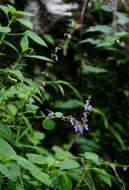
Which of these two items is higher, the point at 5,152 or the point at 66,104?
the point at 5,152

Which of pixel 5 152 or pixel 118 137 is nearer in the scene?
pixel 5 152

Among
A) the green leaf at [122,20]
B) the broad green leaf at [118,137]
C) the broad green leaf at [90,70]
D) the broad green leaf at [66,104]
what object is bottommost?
the broad green leaf at [118,137]

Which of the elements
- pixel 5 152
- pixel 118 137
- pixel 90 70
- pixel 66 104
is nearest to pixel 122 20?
pixel 90 70

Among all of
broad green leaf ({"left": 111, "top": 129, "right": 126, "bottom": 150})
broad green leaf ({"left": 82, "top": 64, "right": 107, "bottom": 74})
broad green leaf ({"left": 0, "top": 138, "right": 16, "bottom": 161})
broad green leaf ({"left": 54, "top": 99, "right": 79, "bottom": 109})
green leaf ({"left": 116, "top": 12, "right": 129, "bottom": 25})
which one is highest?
green leaf ({"left": 116, "top": 12, "right": 129, "bottom": 25})

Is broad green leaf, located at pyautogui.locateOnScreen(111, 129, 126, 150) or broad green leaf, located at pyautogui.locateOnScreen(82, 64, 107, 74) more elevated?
broad green leaf, located at pyautogui.locateOnScreen(82, 64, 107, 74)

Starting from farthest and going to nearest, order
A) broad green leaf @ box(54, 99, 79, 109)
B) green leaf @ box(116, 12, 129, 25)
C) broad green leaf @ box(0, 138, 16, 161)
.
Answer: broad green leaf @ box(54, 99, 79, 109), green leaf @ box(116, 12, 129, 25), broad green leaf @ box(0, 138, 16, 161)

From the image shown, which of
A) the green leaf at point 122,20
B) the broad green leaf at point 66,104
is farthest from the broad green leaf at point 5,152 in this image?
the green leaf at point 122,20

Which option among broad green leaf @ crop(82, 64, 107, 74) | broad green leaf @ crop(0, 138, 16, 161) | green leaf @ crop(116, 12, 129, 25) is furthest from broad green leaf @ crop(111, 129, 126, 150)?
broad green leaf @ crop(0, 138, 16, 161)

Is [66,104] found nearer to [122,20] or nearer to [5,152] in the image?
[122,20]

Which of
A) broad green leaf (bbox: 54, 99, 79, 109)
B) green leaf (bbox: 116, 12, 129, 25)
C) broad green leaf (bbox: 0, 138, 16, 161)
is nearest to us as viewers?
broad green leaf (bbox: 0, 138, 16, 161)

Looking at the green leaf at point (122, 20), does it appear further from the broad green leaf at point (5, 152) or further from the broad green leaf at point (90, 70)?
the broad green leaf at point (5, 152)

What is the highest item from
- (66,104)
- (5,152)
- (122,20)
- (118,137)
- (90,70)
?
(122,20)

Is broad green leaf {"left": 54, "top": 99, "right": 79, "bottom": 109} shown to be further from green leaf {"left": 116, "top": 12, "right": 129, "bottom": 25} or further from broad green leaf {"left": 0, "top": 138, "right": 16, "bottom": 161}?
broad green leaf {"left": 0, "top": 138, "right": 16, "bottom": 161}

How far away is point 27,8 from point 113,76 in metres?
0.95
